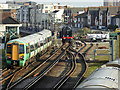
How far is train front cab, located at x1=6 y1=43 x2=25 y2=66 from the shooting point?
61.7 feet

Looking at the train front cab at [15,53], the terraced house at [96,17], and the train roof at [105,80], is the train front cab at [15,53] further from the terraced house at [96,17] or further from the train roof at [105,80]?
the terraced house at [96,17]

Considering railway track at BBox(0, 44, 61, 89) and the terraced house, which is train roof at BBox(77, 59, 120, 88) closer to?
railway track at BBox(0, 44, 61, 89)

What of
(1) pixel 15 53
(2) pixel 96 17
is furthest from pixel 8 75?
(2) pixel 96 17

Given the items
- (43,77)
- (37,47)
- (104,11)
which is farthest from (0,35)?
(104,11)

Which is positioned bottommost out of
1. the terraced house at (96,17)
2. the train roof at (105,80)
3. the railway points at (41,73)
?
the railway points at (41,73)

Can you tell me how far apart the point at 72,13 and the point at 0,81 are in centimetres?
6610

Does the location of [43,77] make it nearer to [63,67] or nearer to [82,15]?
[63,67]

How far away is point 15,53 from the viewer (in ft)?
61.6

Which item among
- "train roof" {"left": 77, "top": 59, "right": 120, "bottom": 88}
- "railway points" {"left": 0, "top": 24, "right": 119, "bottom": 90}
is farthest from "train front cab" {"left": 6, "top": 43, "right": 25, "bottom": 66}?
"train roof" {"left": 77, "top": 59, "right": 120, "bottom": 88}

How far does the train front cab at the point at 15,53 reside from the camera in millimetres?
18797

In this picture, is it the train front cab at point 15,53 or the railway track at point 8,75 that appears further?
the train front cab at point 15,53

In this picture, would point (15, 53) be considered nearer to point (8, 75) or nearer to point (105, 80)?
point (8, 75)

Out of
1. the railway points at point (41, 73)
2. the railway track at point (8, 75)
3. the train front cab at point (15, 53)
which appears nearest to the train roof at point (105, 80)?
the railway points at point (41, 73)

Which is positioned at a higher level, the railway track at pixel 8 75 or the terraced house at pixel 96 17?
the terraced house at pixel 96 17
